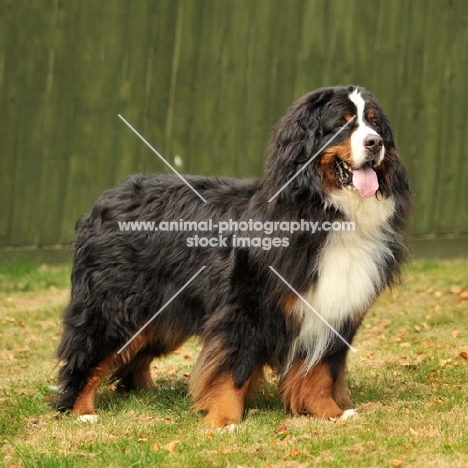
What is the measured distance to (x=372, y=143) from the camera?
490cm

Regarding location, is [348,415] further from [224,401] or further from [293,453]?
[293,453]

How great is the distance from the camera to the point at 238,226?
534 centimetres

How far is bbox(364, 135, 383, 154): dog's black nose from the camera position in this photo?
4.89m

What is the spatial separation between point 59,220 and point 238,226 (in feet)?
17.0

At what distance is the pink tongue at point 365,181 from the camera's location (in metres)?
4.96

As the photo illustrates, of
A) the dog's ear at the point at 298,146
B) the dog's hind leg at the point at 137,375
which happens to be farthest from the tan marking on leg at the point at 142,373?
the dog's ear at the point at 298,146

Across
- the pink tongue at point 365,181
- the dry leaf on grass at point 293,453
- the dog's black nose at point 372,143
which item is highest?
the dog's black nose at point 372,143

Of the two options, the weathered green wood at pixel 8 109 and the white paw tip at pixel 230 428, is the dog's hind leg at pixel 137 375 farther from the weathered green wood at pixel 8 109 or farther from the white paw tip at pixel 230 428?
the weathered green wood at pixel 8 109

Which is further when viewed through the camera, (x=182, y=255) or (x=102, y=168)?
(x=102, y=168)

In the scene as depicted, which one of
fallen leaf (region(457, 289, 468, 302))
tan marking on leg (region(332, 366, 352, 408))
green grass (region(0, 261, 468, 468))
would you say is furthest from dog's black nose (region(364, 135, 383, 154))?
fallen leaf (region(457, 289, 468, 302))

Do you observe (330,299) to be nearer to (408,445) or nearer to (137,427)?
(408,445)

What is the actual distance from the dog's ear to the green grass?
1.34 metres

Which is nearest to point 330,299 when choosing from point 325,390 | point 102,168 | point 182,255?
point 325,390

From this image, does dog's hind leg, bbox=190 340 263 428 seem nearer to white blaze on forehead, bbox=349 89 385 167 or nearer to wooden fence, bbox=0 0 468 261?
white blaze on forehead, bbox=349 89 385 167
